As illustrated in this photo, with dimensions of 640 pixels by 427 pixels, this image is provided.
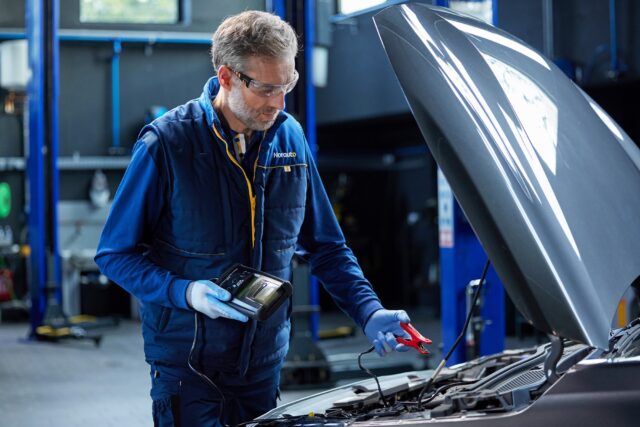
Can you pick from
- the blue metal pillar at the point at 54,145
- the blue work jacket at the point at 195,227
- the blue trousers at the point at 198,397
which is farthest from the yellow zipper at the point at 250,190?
the blue metal pillar at the point at 54,145

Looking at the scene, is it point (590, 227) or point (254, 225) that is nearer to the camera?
point (590, 227)

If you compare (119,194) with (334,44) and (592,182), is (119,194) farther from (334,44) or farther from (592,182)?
(334,44)

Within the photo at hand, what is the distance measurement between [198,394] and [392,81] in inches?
325

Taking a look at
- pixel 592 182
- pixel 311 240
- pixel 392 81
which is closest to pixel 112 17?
pixel 392 81

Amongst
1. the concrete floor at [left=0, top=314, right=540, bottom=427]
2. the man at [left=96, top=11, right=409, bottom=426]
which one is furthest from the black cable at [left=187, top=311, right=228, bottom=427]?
the concrete floor at [left=0, top=314, right=540, bottom=427]

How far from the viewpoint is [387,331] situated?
2529 mm

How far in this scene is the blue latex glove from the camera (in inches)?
98.1

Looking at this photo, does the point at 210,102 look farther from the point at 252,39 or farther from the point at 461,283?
the point at 461,283

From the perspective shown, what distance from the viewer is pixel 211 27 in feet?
42.3

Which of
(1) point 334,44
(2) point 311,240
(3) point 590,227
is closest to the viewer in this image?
(3) point 590,227

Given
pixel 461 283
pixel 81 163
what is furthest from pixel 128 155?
pixel 461 283

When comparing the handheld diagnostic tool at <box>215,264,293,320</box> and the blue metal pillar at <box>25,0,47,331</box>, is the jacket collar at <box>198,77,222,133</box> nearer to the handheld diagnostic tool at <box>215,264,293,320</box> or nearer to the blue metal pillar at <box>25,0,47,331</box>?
the handheld diagnostic tool at <box>215,264,293,320</box>

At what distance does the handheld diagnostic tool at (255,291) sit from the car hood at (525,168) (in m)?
0.53

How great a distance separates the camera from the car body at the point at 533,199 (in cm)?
196
